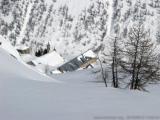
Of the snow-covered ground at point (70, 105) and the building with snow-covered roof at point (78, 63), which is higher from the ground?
the snow-covered ground at point (70, 105)

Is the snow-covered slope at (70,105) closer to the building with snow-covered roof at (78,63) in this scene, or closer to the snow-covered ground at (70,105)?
the snow-covered ground at (70,105)

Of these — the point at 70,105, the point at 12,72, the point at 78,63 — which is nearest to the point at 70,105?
the point at 70,105

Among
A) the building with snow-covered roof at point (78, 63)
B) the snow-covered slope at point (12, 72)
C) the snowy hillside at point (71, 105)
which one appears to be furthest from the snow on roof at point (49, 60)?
the snowy hillside at point (71, 105)

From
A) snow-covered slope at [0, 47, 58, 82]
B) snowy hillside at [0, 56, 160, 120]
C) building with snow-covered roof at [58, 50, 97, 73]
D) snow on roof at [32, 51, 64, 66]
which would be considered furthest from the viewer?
snow on roof at [32, 51, 64, 66]

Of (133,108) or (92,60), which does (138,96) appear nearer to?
(133,108)

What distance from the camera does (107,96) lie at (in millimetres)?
11594

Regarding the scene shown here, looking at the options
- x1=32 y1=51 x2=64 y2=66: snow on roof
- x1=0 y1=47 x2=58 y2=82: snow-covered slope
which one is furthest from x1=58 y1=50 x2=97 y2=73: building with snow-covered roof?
x1=0 y1=47 x2=58 y2=82: snow-covered slope

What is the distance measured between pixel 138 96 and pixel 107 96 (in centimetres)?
92

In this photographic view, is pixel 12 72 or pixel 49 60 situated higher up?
pixel 12 72

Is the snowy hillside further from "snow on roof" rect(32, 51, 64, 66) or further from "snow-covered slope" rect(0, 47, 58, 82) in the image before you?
"snow on roof" rect(32, 51, 64, 66)

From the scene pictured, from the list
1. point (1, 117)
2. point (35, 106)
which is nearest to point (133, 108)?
point (35, 106)

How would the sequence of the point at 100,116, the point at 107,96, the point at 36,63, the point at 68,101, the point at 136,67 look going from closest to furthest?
the point at 100,116 < the point at 68,101 < the point at 107,96 < the point at 136,67 < the point at 36,63

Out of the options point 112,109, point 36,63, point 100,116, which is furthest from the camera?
point 36,63

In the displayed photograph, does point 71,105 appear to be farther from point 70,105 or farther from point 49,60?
point 49,60
